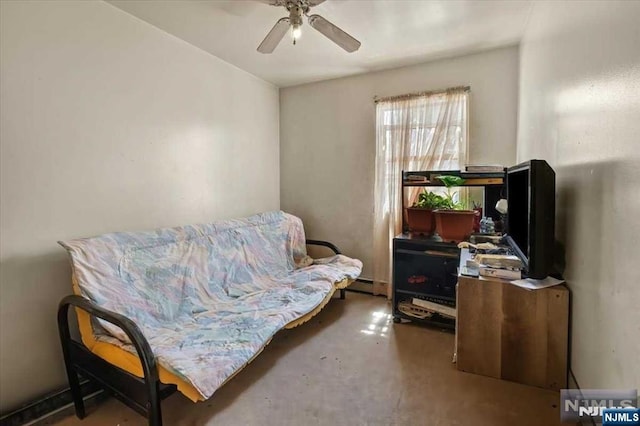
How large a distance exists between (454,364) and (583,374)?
0.77m

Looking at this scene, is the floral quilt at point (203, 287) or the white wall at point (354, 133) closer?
the floral quilt at point (203, 287)

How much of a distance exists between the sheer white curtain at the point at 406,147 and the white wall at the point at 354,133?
0.12m

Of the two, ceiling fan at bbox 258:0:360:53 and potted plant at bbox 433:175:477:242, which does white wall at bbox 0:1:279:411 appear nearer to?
ceiling fan at bbox 258:0:360:53

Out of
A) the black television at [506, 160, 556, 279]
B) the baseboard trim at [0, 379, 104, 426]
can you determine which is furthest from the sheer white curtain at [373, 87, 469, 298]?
the baseboard trim at [0, 379, 104, 426]

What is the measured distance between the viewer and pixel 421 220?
2.90 metres

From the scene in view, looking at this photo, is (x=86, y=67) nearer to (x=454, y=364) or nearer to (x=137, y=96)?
(x=137, y=96)

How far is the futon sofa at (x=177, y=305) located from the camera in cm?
149

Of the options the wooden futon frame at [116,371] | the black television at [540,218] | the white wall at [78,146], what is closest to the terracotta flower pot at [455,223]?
the black television at [540,218]

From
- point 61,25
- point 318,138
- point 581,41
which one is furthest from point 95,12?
point 581,41

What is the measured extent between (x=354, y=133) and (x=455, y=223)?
1531 millimetres

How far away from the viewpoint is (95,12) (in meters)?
2.06

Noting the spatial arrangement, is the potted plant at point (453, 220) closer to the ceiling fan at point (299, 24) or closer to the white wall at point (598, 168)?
the white wall at point (598, 168)

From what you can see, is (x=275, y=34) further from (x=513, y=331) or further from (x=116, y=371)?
(x=513, y=331)

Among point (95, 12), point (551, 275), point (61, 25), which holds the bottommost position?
point (551, 275)
